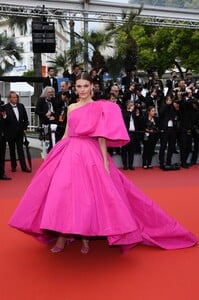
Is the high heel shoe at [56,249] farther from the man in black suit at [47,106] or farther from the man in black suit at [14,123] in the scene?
the man in black suit at [47,106]

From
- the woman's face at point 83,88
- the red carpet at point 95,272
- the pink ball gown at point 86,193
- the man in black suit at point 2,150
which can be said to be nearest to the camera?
the red carpet at point 95,272

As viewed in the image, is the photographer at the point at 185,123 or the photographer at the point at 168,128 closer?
the photographer at the point at 168,128

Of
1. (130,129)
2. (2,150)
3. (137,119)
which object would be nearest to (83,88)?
(2,150)

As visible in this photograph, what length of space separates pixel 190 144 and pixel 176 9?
4.43 metres

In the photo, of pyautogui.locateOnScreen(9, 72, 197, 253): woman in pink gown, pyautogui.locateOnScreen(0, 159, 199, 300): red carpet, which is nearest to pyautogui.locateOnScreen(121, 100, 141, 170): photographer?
pyautogui.locateOnScreen(0, 159, 199, 300): red carpet

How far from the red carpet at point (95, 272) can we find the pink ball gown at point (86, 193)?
20 cm

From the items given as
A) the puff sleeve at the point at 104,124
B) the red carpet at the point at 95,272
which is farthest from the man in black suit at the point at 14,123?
the puff sleeve at the point at 104,124

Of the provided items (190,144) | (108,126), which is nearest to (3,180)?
(190,144)

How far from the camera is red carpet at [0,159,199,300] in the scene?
3.07 meters

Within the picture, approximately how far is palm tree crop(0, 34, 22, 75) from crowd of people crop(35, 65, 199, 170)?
79.5 ft

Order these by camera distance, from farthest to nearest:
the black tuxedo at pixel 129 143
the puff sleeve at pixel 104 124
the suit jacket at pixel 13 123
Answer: the black tuxedo at pixel 129 143 < the suit jacket at pixel 13 123 < the puff sleeve at pixel 104 124

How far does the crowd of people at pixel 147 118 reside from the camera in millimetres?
8977

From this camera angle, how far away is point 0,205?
5.84 m

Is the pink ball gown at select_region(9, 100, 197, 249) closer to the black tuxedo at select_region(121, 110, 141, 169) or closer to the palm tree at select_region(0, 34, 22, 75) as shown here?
the black tuxedo at select_region(121, 110, 141, 169)
